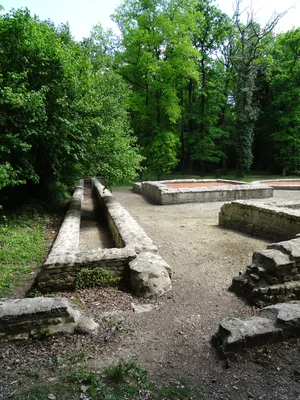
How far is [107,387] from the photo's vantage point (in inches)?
98.0

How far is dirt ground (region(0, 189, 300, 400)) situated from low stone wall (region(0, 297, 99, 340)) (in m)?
0.11

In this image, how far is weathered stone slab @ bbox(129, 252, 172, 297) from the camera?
427 cm

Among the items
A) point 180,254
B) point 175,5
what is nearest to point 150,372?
point 180,254

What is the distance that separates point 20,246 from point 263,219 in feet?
19.1

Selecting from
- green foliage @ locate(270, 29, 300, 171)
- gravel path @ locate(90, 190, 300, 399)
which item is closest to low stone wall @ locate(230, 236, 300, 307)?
gravel path @ locate(90, 190, 300, 399)

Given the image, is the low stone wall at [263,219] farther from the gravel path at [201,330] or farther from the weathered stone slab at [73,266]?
the weathered stone slab at [73,266]

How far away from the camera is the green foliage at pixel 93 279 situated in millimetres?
4570

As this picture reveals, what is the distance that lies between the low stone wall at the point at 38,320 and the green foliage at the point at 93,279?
110cm

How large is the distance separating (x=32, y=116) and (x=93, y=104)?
2307 millimetres

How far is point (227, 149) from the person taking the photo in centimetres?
3131

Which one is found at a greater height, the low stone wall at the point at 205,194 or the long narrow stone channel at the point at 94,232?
the low stone wall at the point at 205,194

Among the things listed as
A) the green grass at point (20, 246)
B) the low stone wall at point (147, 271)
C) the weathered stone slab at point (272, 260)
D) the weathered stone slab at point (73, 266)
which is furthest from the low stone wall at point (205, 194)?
the weathered stone slab at point (272, 260)

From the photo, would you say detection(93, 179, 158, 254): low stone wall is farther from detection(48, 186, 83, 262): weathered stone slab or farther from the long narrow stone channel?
detection(48, 186, 83, 262): weathered stone slab

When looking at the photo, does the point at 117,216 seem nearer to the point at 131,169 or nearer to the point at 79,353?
the point at 131,169
